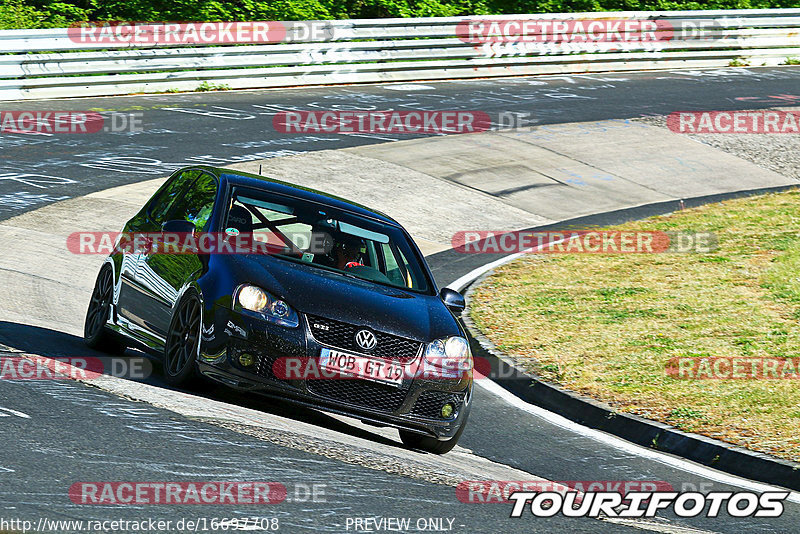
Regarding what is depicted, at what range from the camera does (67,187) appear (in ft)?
55.6

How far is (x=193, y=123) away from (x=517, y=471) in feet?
47.3

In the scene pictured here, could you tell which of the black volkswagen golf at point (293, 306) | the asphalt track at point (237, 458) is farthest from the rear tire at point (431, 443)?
the asphalt track at point (237, 458)

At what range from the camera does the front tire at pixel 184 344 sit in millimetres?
7938

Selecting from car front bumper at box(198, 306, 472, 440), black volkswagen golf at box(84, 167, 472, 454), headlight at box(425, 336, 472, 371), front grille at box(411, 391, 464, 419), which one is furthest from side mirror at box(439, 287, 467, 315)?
car front bumper at box(198, 306, 472, 440)

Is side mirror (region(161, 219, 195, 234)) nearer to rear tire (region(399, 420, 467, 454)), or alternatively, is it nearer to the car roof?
the car roof

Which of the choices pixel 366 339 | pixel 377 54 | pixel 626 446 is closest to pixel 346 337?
pixel 366 339

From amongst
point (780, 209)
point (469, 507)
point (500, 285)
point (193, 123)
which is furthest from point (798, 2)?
point (469, 507)

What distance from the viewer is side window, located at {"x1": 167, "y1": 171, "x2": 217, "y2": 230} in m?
9.02

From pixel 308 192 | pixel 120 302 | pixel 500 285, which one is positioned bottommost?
pixel 500 285

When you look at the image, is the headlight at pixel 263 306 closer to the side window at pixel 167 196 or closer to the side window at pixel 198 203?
the side window at pixel 198 203

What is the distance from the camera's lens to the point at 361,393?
7.73m

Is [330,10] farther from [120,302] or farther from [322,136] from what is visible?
[120,302]

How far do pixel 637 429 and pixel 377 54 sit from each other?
59.3ft

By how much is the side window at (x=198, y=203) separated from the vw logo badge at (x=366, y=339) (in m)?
1.78
